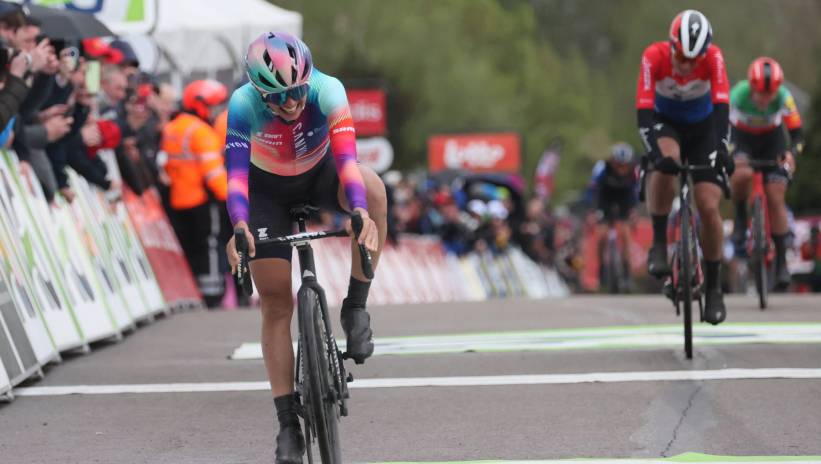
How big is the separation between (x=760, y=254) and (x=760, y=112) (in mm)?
1249

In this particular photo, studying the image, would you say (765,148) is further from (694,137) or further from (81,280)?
(81,280)

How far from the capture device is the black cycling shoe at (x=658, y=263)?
10.9 meters

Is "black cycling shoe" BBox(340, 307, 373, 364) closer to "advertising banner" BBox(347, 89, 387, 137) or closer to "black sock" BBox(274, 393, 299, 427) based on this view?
"black sock" BBox(274, 393, 299, 427)

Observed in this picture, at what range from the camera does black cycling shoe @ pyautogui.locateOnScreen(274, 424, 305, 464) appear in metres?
6.48

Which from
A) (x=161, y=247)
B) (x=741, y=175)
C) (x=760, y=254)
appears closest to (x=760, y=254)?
(x=760, y=254)

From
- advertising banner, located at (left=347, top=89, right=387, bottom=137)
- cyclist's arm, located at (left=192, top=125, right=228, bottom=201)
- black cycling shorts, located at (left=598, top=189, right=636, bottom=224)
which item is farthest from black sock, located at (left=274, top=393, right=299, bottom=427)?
advertising banner, located at (left=347, top=89, right=387, bottom=137)

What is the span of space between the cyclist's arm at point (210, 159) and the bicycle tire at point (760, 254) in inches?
216

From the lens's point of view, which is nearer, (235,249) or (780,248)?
(235,249)

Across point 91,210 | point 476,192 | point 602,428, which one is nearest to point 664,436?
point 602,428

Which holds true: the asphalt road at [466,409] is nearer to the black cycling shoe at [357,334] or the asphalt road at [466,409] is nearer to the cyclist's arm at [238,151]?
the black cycling shoe at [357,334]

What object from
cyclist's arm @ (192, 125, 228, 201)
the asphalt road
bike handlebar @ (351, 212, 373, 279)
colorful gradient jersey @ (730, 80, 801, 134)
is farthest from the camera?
cyclist's arm @ (192, 125, 228, 201)

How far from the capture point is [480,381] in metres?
9.25

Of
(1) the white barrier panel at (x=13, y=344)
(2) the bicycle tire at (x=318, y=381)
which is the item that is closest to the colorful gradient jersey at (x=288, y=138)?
(2) the bicycle tire at (x=318, y=381)

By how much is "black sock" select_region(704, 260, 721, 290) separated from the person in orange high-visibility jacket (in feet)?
23.5
